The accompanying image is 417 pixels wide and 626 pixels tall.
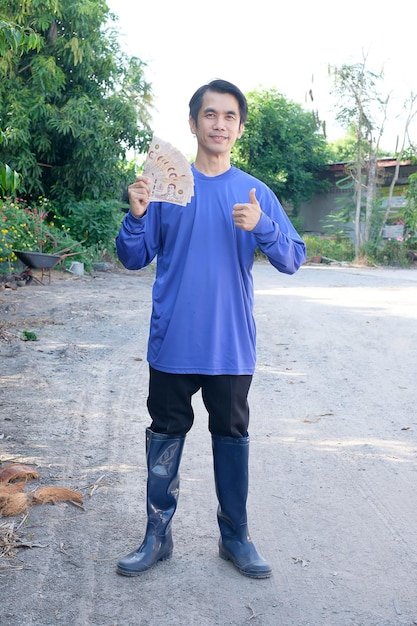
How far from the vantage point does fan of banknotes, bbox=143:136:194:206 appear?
288 centimetres

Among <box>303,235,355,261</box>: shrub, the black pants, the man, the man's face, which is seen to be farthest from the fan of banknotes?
<box>303,235,355,261</box>: shrub

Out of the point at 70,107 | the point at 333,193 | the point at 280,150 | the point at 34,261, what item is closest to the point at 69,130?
the point at 70,107

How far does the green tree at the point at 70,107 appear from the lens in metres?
16.2

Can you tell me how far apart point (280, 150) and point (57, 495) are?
2690 centimetres

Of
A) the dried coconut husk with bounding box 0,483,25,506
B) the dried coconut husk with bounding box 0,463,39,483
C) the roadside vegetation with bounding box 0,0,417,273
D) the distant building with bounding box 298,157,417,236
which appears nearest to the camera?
the dried coconut husk with bounding box 0,483,25,506

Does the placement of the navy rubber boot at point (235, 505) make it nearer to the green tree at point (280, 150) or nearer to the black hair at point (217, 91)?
the black hair at point (217, 91)

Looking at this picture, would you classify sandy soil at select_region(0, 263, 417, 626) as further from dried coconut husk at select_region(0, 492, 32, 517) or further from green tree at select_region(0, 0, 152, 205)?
green tree at select_region(0, 0, 152, 205)

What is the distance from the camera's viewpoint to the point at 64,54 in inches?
666

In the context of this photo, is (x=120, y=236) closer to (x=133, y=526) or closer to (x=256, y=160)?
(x=133, y=526)

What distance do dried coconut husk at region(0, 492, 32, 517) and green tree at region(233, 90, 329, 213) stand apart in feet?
82.6

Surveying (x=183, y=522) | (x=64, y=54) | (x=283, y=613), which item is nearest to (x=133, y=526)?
(x=183, y=522)

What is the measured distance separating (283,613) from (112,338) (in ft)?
19.1

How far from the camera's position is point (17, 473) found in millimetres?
3928

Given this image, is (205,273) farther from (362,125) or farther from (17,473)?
(362,125)
